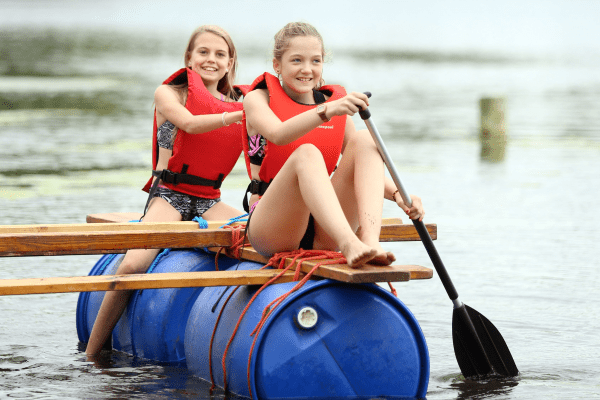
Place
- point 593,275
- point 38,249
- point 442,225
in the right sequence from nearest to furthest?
point 38,249, point 593,275, point 442,225

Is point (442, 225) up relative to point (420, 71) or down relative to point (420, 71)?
down

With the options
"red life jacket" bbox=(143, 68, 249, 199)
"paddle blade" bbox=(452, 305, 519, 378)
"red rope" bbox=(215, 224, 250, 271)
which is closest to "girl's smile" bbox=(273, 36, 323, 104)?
"red rope" bbox=(215, 224, 250, 271)

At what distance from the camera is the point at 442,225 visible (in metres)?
9.15

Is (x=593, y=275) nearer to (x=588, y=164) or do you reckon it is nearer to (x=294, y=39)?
(x=294, y=39)

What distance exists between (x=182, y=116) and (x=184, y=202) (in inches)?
18.3

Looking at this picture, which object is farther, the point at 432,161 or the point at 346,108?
the point at 432,161

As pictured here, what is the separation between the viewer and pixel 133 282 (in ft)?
13.0

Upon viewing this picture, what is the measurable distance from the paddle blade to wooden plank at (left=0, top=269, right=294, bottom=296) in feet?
3.35

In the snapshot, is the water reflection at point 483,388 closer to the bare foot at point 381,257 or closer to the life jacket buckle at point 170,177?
the bare foot at point 381,257

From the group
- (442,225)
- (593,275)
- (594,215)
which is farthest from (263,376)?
(594,215)

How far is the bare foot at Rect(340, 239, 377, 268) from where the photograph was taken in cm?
386

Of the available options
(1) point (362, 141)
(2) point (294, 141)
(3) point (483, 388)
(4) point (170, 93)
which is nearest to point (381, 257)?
(1) point (362, 141)

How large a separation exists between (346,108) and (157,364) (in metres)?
1.70

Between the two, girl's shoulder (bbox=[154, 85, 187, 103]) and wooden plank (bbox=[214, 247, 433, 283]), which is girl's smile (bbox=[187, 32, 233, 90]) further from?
wooden plank (bbox=[214, 247, 433, 283])
